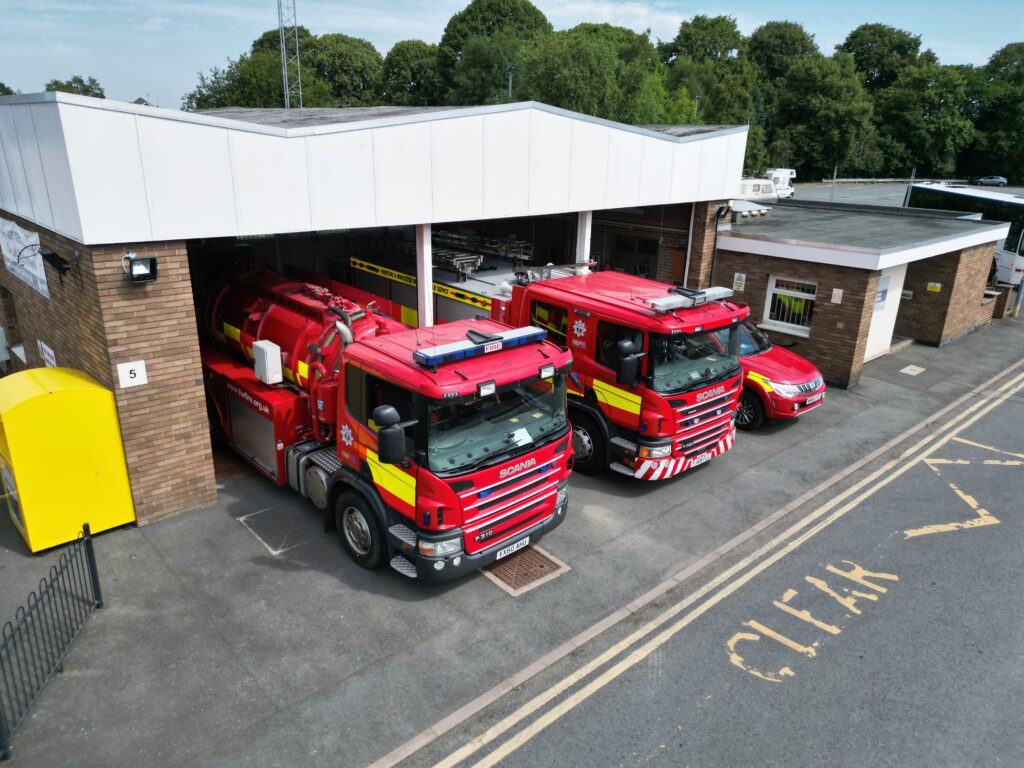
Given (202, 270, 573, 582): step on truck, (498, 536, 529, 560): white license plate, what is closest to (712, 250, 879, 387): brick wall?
(202, 270, 573, 582): step on truck

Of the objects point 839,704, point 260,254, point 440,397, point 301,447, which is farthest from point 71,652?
point 260,254

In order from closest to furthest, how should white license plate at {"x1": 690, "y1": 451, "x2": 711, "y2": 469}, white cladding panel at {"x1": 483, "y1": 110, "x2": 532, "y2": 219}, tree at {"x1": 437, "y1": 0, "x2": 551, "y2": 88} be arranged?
white license plate at {"x1": 690, "y1": 451, "x2": 711, "y2": 469}, white cladding panel at {"x1": 483, "y1": 110, "x2": 532, "y2": 219}, tree at {"x1": 437, "y1": 0, "x2": 551, "y2": 88}

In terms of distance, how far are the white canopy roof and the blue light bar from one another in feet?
11.8

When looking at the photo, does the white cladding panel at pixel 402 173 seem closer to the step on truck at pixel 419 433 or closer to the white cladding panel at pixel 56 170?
the step on truck at pixel 419 433

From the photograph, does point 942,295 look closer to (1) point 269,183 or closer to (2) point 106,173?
(1) point 269,183

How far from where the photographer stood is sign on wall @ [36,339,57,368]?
10.4m

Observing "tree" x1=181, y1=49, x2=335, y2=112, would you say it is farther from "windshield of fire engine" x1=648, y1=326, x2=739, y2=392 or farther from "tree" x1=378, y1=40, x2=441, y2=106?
"windshield of fire engine" x1=648, y1=326, x2=739, y2=392

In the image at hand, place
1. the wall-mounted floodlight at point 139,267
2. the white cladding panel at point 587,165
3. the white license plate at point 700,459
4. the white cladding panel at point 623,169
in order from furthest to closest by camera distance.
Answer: the white cladding panel at point 623,169 < the white cladding panel at point 587,165 < the white license plate at point 700,459 < the wall-mounted floodlight at point 139,267

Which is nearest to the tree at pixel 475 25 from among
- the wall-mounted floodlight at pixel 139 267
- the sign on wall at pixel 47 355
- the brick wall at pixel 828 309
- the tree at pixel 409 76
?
the tree at pixel 409 76

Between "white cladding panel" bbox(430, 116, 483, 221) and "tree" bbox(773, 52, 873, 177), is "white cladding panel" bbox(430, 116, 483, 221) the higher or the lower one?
the lower one

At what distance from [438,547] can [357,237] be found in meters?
10.5

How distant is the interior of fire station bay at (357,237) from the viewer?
26.5 ft

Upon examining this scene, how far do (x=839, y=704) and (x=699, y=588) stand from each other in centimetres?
200

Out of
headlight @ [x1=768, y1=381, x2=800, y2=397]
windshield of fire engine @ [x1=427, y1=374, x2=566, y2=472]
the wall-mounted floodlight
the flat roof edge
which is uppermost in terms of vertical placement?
the flat roof edge
